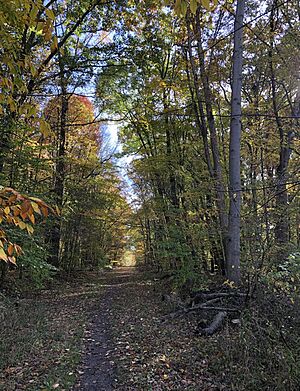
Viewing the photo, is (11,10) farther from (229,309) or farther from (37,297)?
(37,297)

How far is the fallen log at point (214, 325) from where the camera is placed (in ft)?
18.4

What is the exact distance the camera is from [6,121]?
766cm

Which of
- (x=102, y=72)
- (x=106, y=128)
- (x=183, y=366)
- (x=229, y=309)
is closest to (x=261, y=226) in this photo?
(x=229, y=309)

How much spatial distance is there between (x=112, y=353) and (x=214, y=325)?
200 centimetres

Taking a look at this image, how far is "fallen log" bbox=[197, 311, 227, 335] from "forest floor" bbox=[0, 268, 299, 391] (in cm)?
14

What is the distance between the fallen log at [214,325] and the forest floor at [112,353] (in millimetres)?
139

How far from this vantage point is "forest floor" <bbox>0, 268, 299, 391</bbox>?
4.13 meters

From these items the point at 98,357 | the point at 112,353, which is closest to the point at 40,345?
the point at 98,357

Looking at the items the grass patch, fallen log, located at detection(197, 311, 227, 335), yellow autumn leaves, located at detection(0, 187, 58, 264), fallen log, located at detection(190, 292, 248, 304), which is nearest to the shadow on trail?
the grass patch

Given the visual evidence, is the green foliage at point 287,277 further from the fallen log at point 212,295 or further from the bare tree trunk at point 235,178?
the bare tree trunk at point 235,178

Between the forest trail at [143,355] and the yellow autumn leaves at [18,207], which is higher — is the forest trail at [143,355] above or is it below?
below

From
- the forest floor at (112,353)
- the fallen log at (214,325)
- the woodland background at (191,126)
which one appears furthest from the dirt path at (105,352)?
the woodland background at (191,126)

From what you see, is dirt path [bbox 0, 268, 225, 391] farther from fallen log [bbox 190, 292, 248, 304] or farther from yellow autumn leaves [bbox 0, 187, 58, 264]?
yellow autumn leaves [bbox 0, 187, 58, 264]

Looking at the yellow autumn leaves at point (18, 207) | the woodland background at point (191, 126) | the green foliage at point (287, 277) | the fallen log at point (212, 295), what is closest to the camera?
the yellow autumn leaves at point (18, 207)
